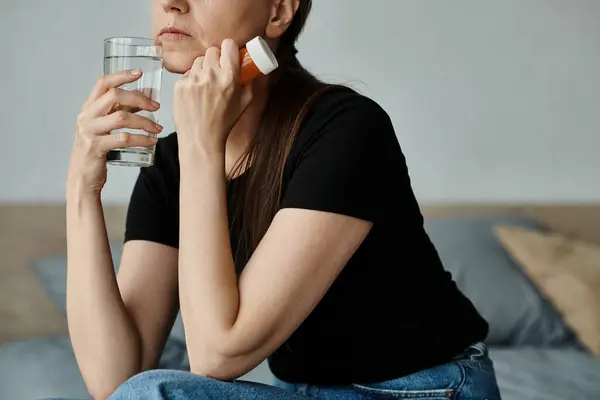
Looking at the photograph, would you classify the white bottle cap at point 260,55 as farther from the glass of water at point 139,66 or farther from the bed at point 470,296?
the bed at point 470,296

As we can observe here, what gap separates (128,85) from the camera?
3.82 feet

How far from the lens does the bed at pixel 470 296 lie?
1.94 meters

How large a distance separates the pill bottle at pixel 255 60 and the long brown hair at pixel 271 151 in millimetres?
Answer: 105

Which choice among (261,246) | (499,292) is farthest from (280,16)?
(499,292)

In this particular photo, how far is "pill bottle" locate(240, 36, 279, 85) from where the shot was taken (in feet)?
3.53

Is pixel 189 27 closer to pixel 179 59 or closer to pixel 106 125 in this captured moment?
pixel 179 59

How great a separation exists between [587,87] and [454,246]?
2.90 ft

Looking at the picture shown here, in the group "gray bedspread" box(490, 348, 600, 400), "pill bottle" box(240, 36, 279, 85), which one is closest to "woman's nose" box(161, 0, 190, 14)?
"pill bottle" box(240, 36, 279, 85)

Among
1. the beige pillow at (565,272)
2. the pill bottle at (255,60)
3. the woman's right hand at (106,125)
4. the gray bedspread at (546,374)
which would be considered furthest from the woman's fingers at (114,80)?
the beige pillow at (565,272)

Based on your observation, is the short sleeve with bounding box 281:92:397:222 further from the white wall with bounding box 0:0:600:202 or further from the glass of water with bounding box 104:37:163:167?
the white wall with bounding box 0:0:600:202

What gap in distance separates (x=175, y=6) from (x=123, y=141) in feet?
0.67

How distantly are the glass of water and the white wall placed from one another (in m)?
1.20

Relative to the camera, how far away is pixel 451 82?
106 inches

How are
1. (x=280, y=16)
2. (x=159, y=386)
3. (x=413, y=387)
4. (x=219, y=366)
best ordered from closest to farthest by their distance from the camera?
(x=159, y=386) → (x=219, y=366) → (x=413, y=387) → (x=280, y=16)
